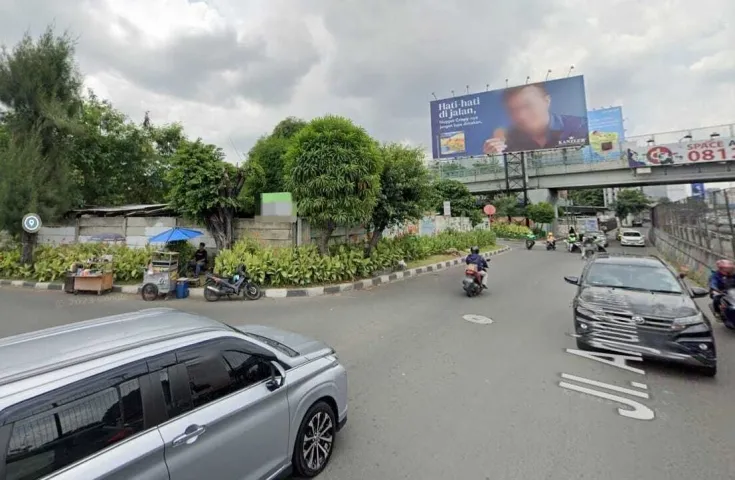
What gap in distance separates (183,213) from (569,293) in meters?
11.2

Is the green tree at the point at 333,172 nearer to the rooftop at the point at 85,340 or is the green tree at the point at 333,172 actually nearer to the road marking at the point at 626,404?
the road marking at the point at 626,404

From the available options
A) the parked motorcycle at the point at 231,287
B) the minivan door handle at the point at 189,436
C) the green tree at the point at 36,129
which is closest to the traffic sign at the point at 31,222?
the green tree at the point at 36,129

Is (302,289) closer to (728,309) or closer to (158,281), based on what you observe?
(158,281)

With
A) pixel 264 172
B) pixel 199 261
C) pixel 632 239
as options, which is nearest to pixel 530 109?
pixel 632 239

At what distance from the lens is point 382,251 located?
11906 millimetres

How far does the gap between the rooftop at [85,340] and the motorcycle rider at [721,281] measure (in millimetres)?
7817

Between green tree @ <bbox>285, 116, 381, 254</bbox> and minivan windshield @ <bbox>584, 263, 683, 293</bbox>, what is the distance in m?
5.75

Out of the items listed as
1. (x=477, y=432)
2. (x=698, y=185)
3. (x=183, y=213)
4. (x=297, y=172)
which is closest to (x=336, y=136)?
(x=297, y=172)

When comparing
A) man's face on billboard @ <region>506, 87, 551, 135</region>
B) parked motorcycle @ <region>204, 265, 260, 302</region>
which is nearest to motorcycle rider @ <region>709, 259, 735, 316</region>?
parked motorcycle @ <region>204, 265, 260, 302</region>

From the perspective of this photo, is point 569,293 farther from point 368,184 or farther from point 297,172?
point 297,172

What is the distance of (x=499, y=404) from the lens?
350 centimetres

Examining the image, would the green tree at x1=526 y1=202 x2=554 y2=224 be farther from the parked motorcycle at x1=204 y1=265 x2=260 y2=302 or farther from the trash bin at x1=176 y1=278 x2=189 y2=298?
the trash bin at x1=176 y1=278 x2=189 y2=298

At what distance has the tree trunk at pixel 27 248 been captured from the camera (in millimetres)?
11841

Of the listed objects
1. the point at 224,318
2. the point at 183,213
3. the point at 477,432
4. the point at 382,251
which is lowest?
the point at 477,432
